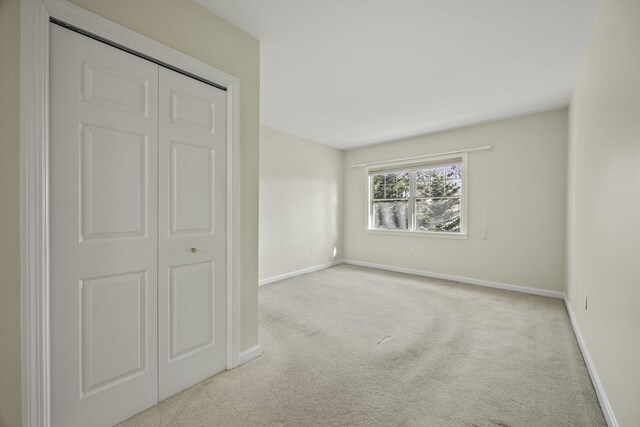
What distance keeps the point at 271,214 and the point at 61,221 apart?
3299 mm

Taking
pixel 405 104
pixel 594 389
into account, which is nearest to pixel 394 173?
pixel 405 104

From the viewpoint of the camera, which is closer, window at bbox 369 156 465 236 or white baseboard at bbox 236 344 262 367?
white baseboard at bbox 236 344 262 367

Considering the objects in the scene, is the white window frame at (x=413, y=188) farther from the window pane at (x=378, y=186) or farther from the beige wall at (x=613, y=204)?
the beige wall at (x=613, y=204)

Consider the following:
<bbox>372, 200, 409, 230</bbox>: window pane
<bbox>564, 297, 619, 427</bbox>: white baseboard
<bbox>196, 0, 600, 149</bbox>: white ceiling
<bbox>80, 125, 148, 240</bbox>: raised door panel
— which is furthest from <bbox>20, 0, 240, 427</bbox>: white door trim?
<bbox>372, 200, 409, 230</bbox>: window pane

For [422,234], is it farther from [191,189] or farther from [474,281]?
[191,189]

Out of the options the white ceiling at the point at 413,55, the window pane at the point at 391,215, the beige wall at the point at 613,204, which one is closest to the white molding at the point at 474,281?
the window pane at the point at 391,215

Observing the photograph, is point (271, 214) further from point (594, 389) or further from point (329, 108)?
point (594, 389)

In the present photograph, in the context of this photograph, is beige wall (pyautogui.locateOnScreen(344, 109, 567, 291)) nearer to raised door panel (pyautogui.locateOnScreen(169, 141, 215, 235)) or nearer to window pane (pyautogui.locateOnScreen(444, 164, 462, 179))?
window pane (pyautogui.locateOnScreen(444, 164, 462, 179))

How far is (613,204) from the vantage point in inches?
63.2

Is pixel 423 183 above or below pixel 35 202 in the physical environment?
above

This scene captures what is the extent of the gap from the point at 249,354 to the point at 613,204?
2566mm

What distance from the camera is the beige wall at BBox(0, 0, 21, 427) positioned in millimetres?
1231

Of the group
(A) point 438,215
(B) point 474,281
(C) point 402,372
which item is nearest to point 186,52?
(C) point 402,372

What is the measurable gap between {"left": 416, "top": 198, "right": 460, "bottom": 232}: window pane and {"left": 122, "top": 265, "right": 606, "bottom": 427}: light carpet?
5.34ft
